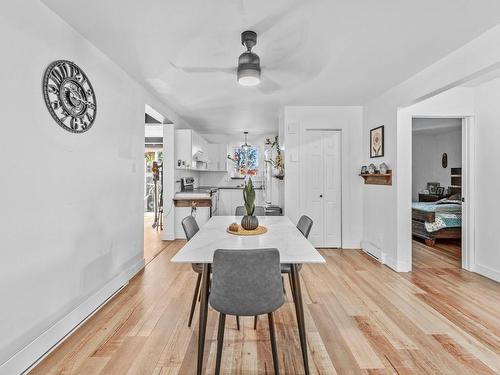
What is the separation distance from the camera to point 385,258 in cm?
378

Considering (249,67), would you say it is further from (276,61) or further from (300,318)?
(300,318)

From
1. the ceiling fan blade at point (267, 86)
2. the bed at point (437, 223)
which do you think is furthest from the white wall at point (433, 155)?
the ceiling fan blade at point (267, 86)

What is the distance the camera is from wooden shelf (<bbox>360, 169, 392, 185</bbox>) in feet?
12.0

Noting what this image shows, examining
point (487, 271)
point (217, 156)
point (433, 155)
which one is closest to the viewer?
point (487, 271)

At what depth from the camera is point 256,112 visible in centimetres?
501

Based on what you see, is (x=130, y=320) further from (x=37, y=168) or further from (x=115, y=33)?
(x=115, y=33)

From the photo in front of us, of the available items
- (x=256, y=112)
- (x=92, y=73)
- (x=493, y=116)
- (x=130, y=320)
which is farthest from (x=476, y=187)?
(x=92, y=73)

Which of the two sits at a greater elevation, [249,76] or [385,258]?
[249,76]

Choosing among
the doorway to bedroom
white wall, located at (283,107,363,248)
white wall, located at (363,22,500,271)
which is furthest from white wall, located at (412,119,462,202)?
white wall, located at (363,22,500,271)

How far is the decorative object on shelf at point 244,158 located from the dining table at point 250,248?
5271 mm

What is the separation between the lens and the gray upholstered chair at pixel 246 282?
1455mm

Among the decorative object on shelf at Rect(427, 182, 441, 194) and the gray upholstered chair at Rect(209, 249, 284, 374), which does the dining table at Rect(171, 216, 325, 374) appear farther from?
the decorative object on shelf at Rect(427, 182, 441, 194)

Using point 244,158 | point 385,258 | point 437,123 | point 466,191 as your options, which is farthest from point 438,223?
point 244,158

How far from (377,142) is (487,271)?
2.05m
